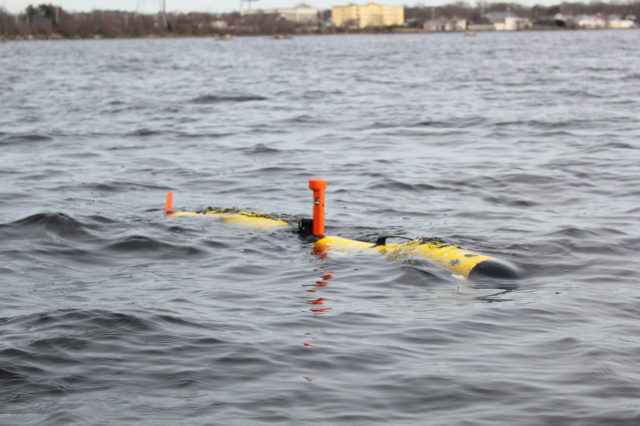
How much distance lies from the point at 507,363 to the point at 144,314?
3.05 meters

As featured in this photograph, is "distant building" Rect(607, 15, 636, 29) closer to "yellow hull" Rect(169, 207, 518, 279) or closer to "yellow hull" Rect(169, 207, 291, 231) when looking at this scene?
"yellow hull" Rect(169, 207, 291, 231)

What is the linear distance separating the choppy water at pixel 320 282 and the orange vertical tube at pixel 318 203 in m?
0.26

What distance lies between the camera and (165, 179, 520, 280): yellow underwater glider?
791cm

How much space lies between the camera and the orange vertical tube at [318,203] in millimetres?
9078

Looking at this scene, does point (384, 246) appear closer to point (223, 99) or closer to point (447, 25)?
point (223, 99)

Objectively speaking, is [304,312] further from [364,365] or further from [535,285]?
[535,285]

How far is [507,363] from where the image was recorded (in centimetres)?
582

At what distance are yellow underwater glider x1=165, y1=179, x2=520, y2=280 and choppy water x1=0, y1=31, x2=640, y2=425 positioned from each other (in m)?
0.17

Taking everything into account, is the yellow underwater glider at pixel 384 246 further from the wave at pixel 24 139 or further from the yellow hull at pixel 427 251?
the wave at pixel 24 139

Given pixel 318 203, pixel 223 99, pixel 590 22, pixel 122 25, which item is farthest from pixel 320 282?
pixel 590 22

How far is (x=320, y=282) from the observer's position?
803cm

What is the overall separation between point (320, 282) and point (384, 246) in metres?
1.21

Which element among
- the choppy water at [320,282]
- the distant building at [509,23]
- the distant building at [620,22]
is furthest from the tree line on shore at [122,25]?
the choppy water at [320,282]

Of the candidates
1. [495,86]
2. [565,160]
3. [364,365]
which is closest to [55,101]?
[495,86]
